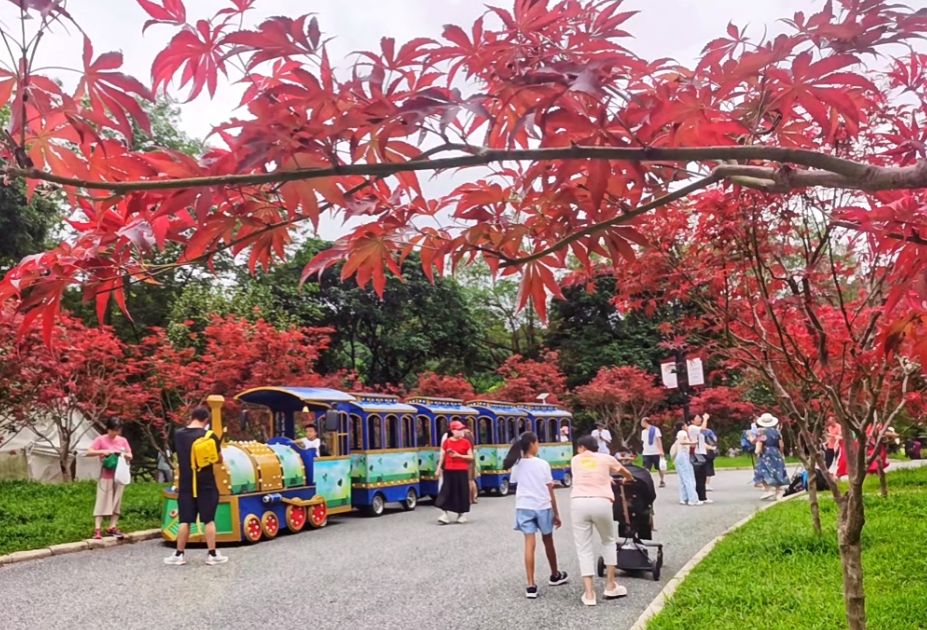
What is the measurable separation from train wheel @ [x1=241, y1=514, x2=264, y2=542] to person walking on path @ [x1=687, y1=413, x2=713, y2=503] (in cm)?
756

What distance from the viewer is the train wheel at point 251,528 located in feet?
33.8

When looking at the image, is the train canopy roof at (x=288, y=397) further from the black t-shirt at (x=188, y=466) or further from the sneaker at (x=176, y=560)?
the sneaker at (x=176, y=560)

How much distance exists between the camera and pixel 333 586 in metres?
7.42

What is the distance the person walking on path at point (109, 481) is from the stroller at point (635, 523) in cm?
659

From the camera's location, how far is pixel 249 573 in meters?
8.20

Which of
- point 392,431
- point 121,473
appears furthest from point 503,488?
point 121,473

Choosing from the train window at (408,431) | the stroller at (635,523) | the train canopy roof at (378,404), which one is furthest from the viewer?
the train window at (408,431)

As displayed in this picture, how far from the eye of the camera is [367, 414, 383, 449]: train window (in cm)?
1406

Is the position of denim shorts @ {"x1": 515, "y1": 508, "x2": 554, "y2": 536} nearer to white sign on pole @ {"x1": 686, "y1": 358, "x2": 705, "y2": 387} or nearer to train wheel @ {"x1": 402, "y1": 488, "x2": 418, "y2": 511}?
train wheel @ {"x1": 402, "y1": 488, "x2": 418, "y2": 511}

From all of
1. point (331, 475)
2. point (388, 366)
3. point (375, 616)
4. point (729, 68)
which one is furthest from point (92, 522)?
point (388, 366)

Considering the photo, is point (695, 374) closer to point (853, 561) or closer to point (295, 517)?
point (295, 517)

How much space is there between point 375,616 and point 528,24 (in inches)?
213

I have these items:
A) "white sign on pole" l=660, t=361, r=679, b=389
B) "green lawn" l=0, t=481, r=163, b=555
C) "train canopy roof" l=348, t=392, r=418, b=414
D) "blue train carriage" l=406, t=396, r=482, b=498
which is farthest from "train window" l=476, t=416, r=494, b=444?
"green lawn" l=0, t=481, r=163, b=555

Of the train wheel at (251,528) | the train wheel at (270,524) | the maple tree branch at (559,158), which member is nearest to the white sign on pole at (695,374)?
the train wheel at (270,524)
